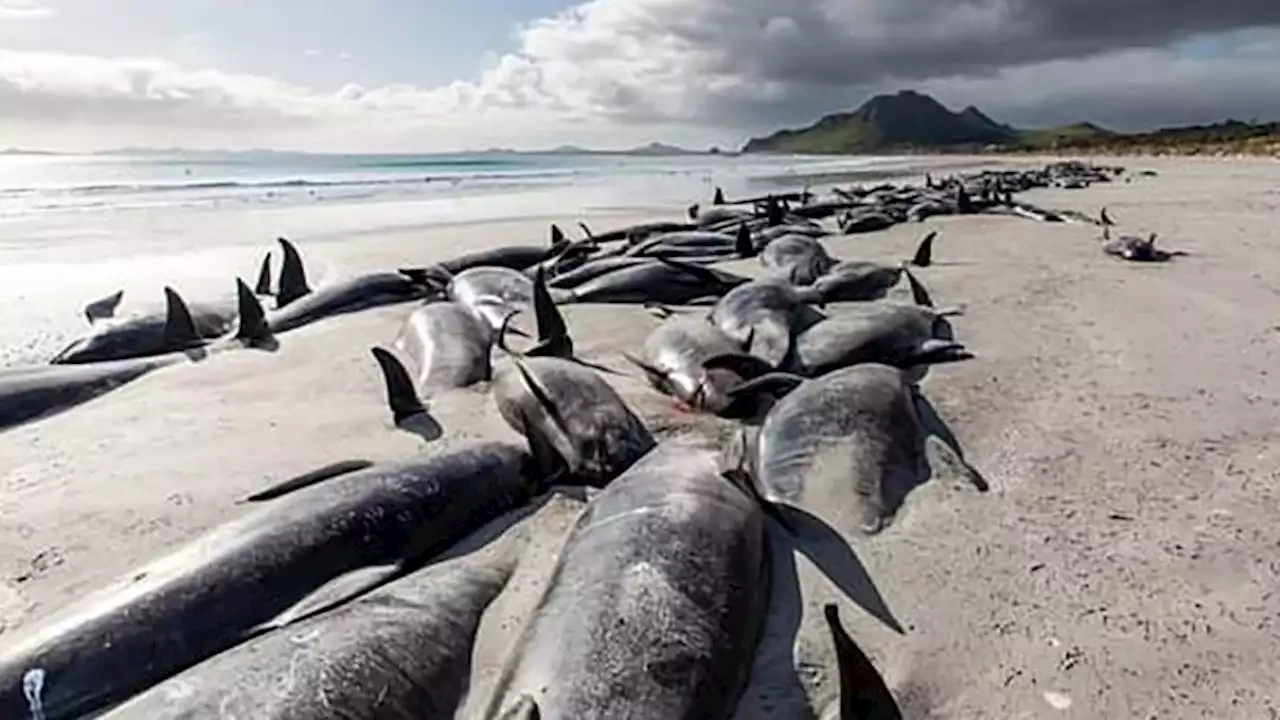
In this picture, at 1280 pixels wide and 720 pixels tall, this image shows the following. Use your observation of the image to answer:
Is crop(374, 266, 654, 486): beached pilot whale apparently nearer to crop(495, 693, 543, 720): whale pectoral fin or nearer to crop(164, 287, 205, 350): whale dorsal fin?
crop(495, 693, 543, 720): whale pectoral fin

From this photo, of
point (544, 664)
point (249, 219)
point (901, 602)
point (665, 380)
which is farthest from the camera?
point (249, 219)

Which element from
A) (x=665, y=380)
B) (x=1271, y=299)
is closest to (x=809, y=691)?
(x=665, y=380)

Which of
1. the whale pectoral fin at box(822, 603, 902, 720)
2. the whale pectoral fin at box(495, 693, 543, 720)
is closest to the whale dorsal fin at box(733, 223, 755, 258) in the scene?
the whale pectoral fin at box(822, 603, 902, 720)

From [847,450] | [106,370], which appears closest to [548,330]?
[847,450]

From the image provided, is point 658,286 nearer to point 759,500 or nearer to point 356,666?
point 759,500

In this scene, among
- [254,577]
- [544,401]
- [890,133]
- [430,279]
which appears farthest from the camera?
[890,133]

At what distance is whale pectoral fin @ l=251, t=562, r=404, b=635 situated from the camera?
2816 millimetres

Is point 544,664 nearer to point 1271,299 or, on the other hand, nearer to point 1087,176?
point 1271,299

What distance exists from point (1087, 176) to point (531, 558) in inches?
1273

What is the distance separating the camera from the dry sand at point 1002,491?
269 centimetres

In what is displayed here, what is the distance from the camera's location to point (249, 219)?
19516mm

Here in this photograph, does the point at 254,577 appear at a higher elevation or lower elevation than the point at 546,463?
higher

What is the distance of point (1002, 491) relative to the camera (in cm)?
395

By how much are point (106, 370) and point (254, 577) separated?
415cm
